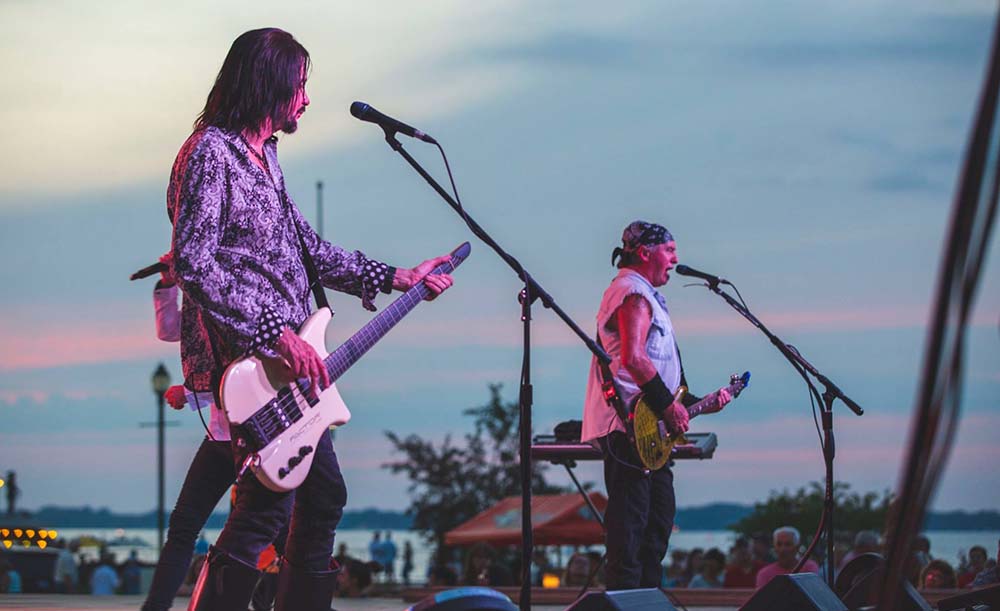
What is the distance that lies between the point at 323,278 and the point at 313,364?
56cm

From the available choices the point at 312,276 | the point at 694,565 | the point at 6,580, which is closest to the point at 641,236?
the point at 312,276

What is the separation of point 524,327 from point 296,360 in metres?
1.26

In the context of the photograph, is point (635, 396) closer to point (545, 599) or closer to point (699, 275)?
point (699, 275)

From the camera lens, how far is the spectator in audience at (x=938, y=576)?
957cm

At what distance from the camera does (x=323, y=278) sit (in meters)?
4.00

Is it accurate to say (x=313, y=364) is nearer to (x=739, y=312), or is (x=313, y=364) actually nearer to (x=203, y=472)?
(x=203, y=472)

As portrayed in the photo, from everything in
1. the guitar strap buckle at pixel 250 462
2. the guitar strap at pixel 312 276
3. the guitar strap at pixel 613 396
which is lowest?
the guitar strap buckle at pixel 250 462

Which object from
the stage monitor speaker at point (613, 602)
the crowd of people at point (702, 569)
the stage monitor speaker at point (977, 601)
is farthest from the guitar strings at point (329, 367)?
the stage monitor speaker at point (977, 601)

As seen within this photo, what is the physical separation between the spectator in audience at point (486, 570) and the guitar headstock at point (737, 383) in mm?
4830

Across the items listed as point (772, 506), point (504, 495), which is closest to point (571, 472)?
point (772, 506)

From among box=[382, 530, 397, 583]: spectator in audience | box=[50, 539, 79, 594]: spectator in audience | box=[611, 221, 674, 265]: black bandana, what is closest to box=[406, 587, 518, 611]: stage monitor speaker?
box=[611, 221, 674, 265]: black bandana

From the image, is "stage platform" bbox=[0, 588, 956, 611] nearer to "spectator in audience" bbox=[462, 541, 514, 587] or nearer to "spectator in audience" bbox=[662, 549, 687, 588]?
"spectator in audience" bbox=[462, 541, 514, 587]

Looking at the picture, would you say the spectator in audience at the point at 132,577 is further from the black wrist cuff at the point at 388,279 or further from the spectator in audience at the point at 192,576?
the black wrist cuff at the point at 388,279

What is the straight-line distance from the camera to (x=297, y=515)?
364 centimetres
